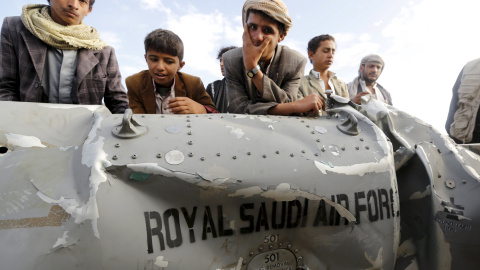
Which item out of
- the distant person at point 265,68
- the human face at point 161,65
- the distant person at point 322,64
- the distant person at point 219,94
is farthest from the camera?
the distant person at point 322,64

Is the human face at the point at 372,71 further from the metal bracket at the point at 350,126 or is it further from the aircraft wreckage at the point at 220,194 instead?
the metal bracket at the point at 350,126

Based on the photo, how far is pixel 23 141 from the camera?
1.06 m

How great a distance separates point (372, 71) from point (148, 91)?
10.7 feet

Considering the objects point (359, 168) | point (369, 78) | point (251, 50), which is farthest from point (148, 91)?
point (369, 78)

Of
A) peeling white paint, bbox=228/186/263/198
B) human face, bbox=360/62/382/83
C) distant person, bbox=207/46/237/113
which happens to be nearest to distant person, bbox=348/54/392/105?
human face, bbox=360/62/382/83

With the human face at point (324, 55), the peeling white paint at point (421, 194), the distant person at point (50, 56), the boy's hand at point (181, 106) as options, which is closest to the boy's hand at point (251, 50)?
the boy's hand at point (181, 106)

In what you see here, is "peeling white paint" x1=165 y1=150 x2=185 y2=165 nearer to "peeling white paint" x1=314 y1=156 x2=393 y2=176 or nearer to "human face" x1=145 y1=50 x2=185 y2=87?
"peeling white paint" x1=314 y1=156 x2=393 y2=176

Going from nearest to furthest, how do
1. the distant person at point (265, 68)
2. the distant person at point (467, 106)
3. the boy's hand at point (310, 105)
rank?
the boy's hand at point (310, 105) < the distant person at point (265, 68) < the distant person at point (467, 106)

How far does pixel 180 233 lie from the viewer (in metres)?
1.03

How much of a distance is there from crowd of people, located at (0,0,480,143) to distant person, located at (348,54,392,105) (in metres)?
2.49

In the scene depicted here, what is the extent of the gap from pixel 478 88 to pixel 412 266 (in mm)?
2383

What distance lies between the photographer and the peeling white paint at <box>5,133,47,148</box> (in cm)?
105

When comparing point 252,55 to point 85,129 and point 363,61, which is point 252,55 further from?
point 363,61

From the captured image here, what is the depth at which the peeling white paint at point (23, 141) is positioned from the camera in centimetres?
105
